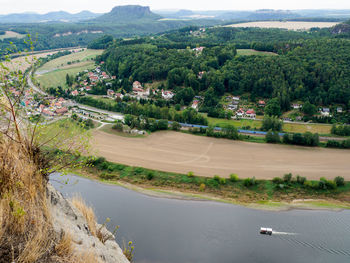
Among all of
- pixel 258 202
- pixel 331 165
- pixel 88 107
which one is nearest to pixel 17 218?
pixel 258 202

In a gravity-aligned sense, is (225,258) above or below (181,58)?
below

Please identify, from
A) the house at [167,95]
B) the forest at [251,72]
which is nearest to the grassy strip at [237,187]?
the forest at [251,72]

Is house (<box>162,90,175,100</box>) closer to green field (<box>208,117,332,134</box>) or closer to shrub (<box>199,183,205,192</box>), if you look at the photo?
green field (<box>208,117,332,134</box>)

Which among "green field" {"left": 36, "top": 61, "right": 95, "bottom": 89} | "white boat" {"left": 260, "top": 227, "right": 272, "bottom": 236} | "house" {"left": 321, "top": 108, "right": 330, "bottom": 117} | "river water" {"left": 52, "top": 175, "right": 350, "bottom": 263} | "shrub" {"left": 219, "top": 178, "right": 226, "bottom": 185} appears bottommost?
"river water" {"left": 52, "top": 175, "right": 350, "bottom": 263}

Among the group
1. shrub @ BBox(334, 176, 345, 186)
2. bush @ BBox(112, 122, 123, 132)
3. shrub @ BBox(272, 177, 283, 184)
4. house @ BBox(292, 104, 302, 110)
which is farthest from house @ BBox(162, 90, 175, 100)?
shrub @ BBox(334, 176, 345, 186)

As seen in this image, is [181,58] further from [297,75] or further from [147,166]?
[147,166]

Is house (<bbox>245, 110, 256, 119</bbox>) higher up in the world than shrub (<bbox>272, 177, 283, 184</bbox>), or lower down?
higher up
